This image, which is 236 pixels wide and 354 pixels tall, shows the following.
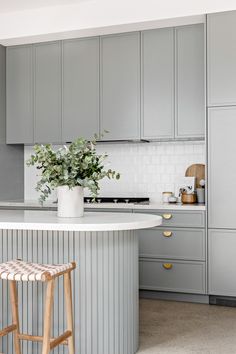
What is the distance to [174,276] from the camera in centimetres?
439

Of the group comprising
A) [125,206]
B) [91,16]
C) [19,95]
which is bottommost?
[125,206]

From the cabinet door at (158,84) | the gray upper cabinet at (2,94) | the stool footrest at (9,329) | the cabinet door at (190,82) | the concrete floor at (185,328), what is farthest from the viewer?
the gray upper cabinet at (2,94)

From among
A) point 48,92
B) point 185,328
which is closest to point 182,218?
point 185,328

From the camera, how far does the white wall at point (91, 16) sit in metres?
4.34

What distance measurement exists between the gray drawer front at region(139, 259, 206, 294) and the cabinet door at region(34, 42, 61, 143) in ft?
5.69

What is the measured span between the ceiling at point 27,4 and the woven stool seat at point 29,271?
3.01 metres

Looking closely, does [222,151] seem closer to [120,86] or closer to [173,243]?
[173,243]

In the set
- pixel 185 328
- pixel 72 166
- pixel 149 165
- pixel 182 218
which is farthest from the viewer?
pixel 149 165

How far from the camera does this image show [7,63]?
531 centimetres

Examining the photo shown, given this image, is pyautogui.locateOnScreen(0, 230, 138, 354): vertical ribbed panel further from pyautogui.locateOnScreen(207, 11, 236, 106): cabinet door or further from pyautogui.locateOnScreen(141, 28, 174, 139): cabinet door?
pyautogui.locateOnScreen(141, 28, 174, 139): cabinet door

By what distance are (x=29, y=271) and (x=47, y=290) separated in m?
0.14

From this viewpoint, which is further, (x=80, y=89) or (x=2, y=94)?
(x=2, y=94)

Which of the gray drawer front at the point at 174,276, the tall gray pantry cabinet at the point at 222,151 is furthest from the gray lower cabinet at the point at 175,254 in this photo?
the tall gray pantry cabinet at the point at 222,151

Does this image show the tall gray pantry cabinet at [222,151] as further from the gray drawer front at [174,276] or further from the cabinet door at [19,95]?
the cabinet door at [19,95]
